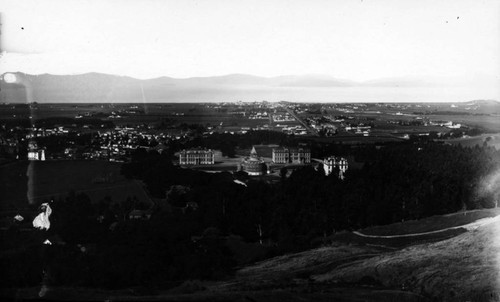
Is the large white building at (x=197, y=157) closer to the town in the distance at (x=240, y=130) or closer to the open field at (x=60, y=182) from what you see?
the town in the distance at (x=240, y=130)

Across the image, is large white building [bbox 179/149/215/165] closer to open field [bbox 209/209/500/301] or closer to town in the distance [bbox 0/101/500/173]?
town in the distance [bbox 0/101/500/173]

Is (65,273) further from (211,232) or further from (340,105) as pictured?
(340,105)

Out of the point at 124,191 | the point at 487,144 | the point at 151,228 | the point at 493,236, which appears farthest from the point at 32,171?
the point at 487,144

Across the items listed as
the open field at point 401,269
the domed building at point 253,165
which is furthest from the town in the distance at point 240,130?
the open field at point 401,269

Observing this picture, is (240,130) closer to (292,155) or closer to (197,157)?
(197,157)

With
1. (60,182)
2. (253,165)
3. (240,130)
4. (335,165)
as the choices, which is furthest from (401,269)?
(60,182)

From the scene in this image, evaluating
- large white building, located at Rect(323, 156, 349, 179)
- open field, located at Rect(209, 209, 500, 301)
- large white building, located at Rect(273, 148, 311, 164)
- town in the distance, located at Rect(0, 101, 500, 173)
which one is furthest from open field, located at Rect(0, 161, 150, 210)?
open field, located at Rect(209, 209, 500, 301)
